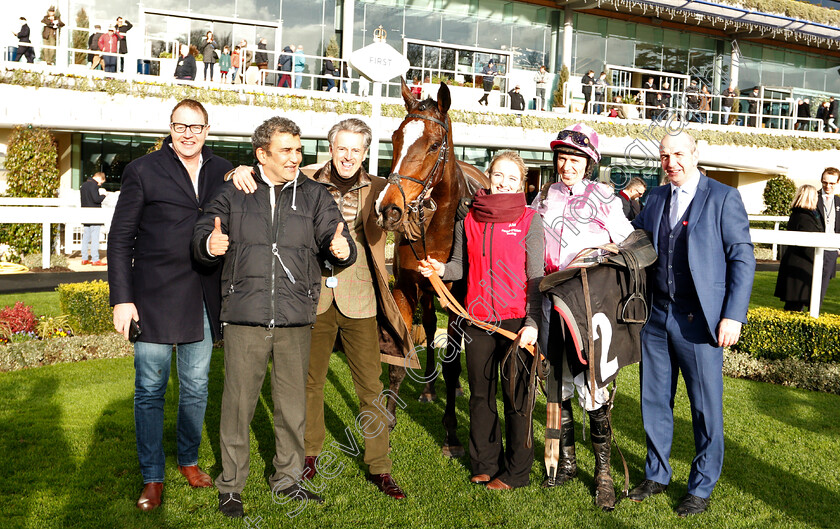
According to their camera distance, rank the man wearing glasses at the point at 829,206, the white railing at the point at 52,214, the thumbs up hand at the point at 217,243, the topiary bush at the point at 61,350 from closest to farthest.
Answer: the thumbs up hand at the point at 217,243, the white railing at the point at 52,214, the topiary bush at the point at 61,350, the man wearing glasses at the point at 829,206

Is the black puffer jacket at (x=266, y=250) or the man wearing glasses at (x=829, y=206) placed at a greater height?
the man wearing glasses at (x=829, y=206)

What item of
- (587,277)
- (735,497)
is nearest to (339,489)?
(587,277)

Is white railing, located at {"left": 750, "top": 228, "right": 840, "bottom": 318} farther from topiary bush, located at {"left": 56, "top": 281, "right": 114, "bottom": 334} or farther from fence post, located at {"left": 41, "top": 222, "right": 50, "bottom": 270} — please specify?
fence post, located at {"left": 41, "top": 222, "right": 50, "bottom": 270}

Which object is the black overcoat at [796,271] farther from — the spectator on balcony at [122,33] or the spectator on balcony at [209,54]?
the spectator on balcony at [122,33]

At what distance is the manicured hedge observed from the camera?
659cm

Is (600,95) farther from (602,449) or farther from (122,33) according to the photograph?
(602,449)

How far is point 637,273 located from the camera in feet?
11.8

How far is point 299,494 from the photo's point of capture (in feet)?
11.9

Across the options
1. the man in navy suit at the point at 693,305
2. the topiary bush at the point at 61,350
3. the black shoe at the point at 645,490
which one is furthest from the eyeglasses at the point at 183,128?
the topiary bush at the point at 61,350

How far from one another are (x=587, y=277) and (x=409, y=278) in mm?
1360

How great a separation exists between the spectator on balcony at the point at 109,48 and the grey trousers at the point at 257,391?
1724cm

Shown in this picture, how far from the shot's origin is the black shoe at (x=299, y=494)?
3605 mm

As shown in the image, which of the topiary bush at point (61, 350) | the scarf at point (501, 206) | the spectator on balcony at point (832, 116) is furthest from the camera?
the spectator on balcony at point (832, 116)

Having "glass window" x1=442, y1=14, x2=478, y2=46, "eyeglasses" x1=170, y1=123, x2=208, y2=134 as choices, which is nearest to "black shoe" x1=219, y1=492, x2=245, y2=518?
"eyeglasses" x1=170, y1=123, x2=208, y2=134
